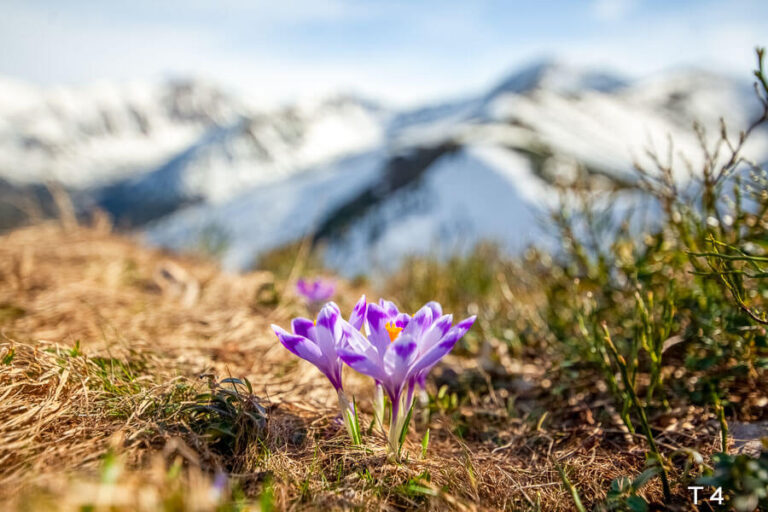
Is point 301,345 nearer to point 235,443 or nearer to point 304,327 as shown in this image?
point 304,327

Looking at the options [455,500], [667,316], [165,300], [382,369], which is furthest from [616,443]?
[165,300]

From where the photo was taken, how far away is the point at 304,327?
1203 millimetres

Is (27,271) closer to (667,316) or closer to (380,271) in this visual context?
(380,271)

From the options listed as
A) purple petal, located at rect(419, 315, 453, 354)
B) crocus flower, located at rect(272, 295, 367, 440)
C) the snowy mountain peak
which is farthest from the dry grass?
the snowy mountain peak

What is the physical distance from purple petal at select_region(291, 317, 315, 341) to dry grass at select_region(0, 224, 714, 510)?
1.04 ft

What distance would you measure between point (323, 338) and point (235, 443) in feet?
1.30

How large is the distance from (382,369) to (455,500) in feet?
1.12

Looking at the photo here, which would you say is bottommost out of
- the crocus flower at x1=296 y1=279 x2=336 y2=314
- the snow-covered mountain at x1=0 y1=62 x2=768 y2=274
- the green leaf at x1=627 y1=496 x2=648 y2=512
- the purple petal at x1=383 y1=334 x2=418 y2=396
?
the snow-covered mountain at x1=0 y1=62 x2=768 y2=274

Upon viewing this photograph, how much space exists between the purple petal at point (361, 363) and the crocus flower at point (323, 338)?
0.07 metres

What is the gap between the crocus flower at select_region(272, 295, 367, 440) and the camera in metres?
1.16

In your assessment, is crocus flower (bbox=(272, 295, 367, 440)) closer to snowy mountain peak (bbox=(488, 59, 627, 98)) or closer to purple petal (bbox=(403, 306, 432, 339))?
purple petal (bbox=(403, 306, 432, 339))

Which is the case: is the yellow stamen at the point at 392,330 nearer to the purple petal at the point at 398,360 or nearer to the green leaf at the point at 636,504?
the purple petal at the point at 398,360

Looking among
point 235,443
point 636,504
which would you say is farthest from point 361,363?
point 636,504

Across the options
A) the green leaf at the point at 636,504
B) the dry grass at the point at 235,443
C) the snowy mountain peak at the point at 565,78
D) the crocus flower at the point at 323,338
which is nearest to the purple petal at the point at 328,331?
the crocus flower at the point at 323,338
